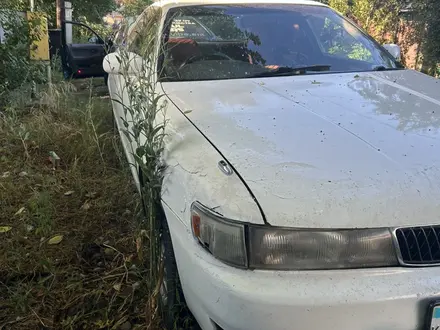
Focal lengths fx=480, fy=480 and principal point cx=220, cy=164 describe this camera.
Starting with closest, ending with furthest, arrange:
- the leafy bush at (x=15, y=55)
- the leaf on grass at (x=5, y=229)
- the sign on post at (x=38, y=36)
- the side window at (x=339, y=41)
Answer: the leaf on grass at (x=5, y=229) → the side window at (x=339, y=41) → the leafy bush at (x=15, y=55) → the sign on post at (x=38, y=36)

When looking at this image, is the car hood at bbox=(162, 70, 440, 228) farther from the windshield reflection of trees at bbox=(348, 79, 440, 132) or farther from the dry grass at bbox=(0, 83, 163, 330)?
the dry grass at bbox=(0, 83, 163, 330)

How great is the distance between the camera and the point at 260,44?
3.17 metres

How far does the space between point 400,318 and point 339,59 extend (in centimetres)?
208

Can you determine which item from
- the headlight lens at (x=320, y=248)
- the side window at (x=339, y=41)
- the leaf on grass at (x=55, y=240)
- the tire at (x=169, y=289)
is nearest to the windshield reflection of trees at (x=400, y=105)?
the side window at (x=339, y=41)

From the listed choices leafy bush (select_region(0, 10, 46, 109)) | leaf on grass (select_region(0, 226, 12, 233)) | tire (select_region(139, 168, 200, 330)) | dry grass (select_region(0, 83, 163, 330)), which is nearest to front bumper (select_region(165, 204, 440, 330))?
tire (select_region(139, 168, 200, 330))

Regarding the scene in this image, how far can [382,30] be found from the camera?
980 cm

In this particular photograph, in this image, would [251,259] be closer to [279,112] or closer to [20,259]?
[279,112]

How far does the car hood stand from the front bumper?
17cm

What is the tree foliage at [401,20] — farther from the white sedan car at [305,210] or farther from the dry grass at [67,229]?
the white sedan car at [305,210]

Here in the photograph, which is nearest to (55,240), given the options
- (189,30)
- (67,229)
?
(67,229)

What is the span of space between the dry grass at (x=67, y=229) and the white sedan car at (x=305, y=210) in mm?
553

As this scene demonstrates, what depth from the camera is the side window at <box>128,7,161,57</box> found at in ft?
8.78

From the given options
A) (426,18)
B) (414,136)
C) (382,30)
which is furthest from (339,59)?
(382,30)

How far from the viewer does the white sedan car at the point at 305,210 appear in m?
1.53
